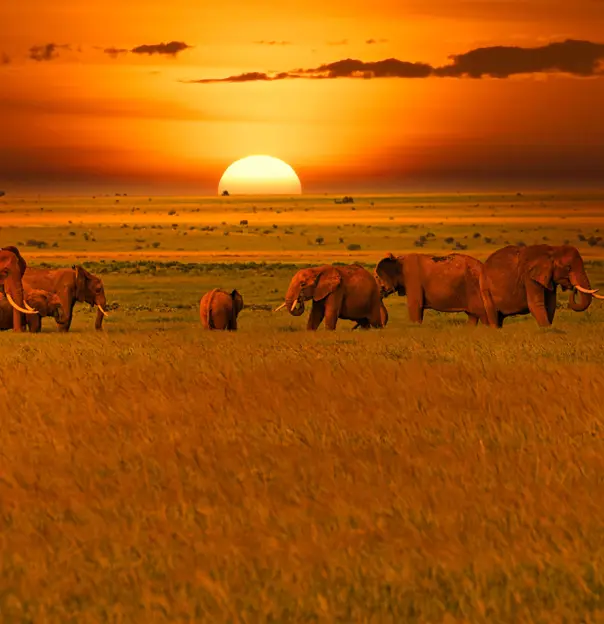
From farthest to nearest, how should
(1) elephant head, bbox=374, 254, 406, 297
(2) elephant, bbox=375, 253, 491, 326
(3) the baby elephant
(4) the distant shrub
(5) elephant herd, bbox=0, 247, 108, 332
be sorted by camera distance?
(4) the distant shrub < (1) elephant head, bbox=374, 254, 406, 297 < (2) elephant, bbox=375, 253, 491, 326 < (3) the baby elephant < (5) elephant herd, bbox=0, 247, 108, 332

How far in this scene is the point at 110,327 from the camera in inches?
1039

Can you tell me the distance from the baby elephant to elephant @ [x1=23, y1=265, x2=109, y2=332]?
2145mm

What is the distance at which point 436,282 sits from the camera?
85.9 feet

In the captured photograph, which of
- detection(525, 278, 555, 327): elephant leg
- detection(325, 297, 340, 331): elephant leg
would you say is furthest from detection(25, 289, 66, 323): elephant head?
detection(525, 278, 555, 327): elephant leg

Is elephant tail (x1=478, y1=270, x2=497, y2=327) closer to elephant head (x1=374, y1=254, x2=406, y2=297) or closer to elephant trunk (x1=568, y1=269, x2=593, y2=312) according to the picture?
elephant trunk (x1=568, y1=269, x2=593, y2=312)

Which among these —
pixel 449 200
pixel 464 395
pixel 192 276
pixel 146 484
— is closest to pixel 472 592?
pixel 146 484

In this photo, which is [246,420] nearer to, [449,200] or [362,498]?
[362,498]

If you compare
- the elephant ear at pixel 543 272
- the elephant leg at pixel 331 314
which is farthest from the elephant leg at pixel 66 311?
the elephant ear at pixel 543 272

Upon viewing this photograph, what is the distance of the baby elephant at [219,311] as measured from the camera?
24.9 meters

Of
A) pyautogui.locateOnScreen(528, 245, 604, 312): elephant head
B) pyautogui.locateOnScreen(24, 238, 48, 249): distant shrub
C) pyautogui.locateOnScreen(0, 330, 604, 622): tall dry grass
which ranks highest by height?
pyautogui.locateOnScreen(0, 330, 604, 622): tall dry grass

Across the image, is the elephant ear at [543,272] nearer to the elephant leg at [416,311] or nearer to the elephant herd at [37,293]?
the elephant leg at [416,311]

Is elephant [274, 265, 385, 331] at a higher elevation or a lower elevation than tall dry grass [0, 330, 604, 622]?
lower

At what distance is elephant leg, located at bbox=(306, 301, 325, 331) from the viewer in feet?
81.0

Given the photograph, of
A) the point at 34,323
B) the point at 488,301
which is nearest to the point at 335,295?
the point at 488,301
